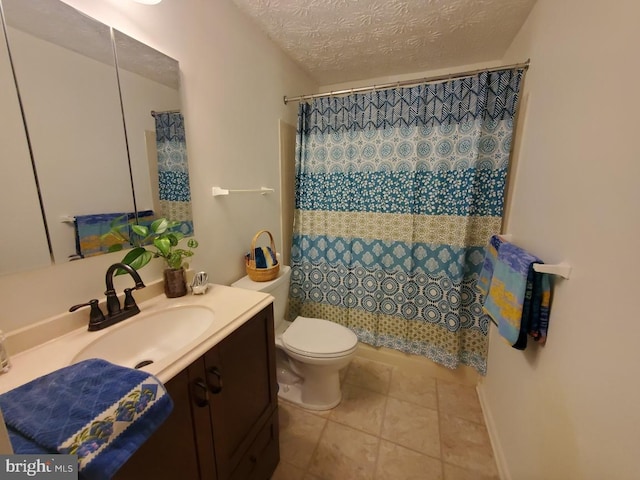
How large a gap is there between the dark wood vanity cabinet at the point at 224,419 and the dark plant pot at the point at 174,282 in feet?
1.21

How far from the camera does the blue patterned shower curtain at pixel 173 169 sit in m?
1.09

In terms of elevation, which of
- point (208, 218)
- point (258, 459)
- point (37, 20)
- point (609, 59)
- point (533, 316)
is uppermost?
point (37, 20)

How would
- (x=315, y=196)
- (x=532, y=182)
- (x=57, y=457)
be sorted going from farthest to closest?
(x=315, y=196) < (x=532, y=182) < (x=57, y=457)

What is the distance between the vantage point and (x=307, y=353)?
142 cm

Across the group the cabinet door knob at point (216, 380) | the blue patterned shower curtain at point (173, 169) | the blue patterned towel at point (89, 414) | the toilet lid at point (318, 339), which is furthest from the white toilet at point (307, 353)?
the blue patterned towel at point (89, 414)

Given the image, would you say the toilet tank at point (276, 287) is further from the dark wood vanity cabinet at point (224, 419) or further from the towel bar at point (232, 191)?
the towel bar at point (232, 191)

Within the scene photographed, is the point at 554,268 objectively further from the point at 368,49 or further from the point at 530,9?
the point at 368,49

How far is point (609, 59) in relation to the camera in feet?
2.31

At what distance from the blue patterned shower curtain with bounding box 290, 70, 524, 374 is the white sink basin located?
3.68 feet

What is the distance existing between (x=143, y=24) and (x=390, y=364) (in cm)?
238

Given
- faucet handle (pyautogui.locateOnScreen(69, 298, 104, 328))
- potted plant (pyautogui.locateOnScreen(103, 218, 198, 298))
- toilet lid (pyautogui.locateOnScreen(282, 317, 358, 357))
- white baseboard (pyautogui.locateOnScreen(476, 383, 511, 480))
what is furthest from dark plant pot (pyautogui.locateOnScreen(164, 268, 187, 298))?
white baseboard (pyautogui.locateOnScreen(476, 383, 511, 480))

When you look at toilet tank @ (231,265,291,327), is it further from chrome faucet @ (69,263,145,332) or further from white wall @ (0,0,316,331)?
chrome faucet @ (69,263,145,332)

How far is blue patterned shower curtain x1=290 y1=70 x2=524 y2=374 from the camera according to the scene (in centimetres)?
155

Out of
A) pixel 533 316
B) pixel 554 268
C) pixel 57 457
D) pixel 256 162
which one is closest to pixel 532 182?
pixel 554 268
